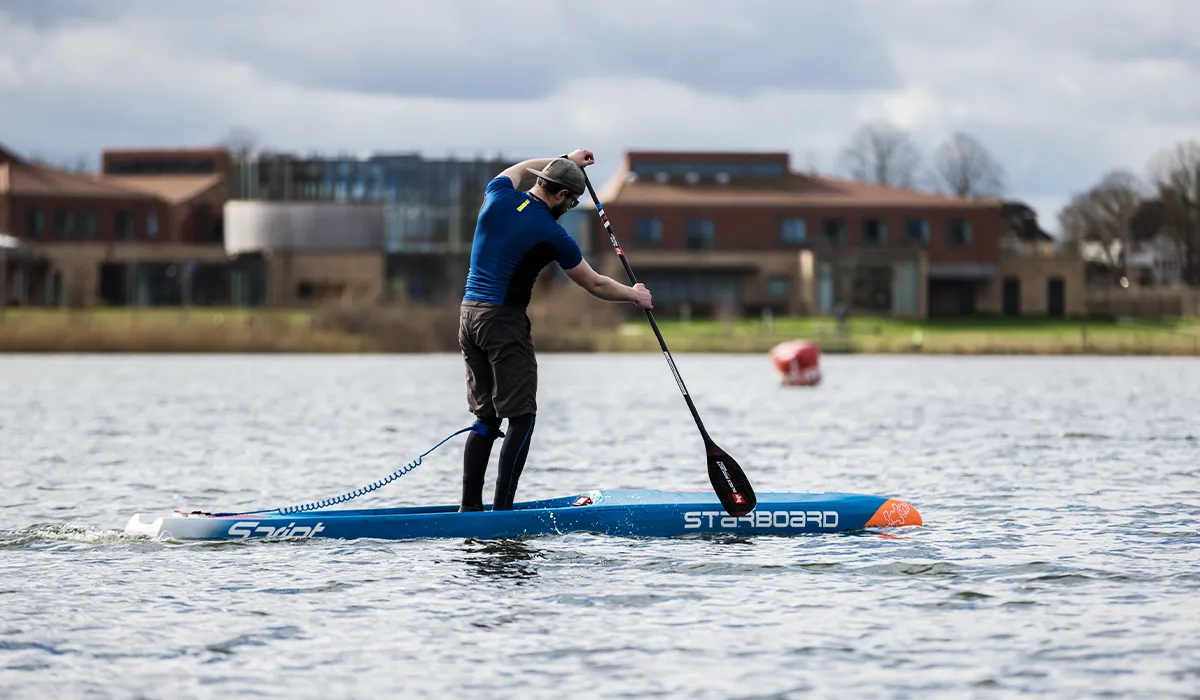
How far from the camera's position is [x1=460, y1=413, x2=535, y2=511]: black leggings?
12109 millimetres

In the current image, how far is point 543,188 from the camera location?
39.4 ft

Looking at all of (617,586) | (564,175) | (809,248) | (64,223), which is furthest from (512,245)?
(64,223)

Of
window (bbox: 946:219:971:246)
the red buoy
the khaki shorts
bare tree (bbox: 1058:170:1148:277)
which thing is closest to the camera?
the khaki shorts

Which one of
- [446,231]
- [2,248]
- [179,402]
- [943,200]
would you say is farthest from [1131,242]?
[179,402]

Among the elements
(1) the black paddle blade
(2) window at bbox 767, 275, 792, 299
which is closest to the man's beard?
(1) the black paddle blade

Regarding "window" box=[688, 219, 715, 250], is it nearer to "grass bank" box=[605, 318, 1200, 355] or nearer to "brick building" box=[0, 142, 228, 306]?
"grass bank" box=[605, 318, 1200, 355]

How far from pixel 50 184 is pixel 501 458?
8798 cm

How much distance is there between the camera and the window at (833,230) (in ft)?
298

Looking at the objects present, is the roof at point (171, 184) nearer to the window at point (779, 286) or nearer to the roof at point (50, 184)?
the roof at point (50, 184)

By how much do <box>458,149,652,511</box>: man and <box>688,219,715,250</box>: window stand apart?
78.4 metres

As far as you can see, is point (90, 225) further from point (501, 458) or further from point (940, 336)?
point (501, 458)

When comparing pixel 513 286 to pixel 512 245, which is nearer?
pixel 512 245

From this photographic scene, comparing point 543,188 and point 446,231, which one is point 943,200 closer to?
point 446,231

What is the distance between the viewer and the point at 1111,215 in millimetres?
122312
